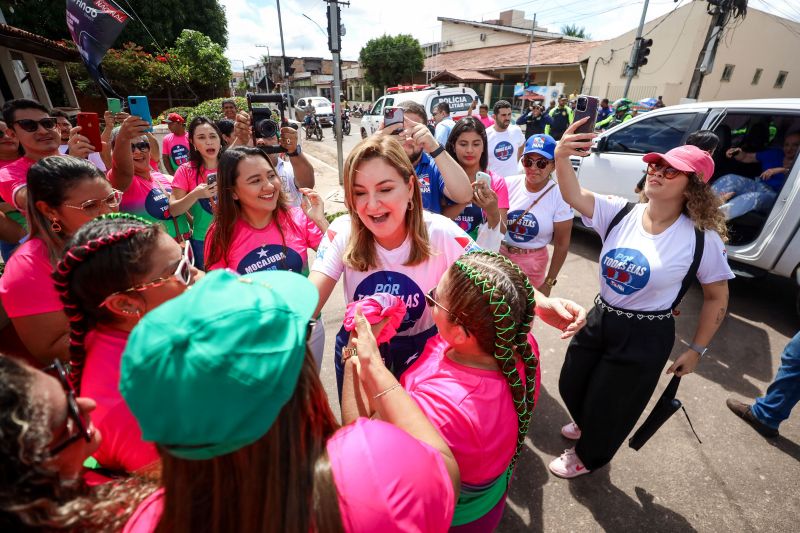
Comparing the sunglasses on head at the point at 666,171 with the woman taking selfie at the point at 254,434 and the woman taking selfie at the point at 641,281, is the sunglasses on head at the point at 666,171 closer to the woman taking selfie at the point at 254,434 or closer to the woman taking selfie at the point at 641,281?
the woman taking selfie at the point at 641,281

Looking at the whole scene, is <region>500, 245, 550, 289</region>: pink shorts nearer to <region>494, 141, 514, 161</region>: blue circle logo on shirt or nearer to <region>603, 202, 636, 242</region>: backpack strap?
<region>603, 202, 636, 242</region>: backpack strap

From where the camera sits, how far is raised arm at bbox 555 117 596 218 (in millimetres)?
2135

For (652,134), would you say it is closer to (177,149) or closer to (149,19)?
(177,149)

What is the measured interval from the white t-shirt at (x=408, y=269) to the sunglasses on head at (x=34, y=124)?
2.92m

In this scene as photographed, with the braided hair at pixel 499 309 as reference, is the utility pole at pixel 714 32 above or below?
above

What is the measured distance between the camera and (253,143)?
3.12 meters

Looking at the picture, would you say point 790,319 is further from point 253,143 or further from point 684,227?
point 253,143

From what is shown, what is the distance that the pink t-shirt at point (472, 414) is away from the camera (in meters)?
1.14

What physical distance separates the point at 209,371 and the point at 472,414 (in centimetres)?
83

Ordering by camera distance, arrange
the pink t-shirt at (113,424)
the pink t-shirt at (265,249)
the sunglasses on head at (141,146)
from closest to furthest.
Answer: the pink t-shirt at (113,424)
the pink t-shirt at (265,249)
the sunglasses on head at (141,146)

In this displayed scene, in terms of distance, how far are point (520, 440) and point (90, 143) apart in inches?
143

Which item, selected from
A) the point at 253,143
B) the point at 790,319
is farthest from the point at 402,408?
the point at 790,319

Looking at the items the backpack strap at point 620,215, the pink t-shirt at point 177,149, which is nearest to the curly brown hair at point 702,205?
the backpack strap at point 620,215

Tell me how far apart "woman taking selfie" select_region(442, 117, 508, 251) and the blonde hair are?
878 millimetres
